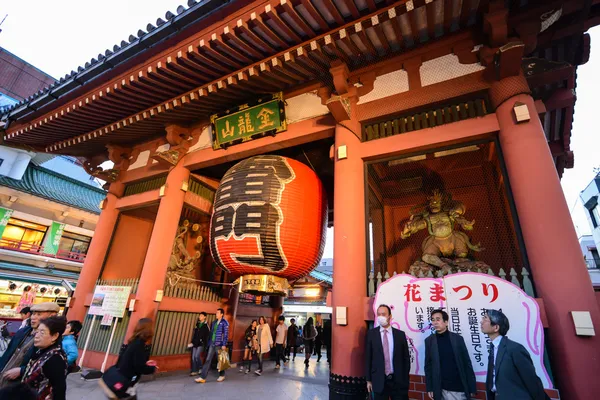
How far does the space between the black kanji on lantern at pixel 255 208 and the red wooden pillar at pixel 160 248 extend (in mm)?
1659

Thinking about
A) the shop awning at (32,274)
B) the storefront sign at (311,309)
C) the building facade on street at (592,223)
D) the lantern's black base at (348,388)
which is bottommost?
the lantern's black base at (348,388)

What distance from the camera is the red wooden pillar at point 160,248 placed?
6.14 metres

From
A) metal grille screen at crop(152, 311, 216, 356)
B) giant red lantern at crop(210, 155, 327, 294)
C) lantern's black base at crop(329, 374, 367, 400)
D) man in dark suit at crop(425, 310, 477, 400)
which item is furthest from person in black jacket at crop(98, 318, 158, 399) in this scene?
metal grille screen at crop(152, 311, 216, 356)

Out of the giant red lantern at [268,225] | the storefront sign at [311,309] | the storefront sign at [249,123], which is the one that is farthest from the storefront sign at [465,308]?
the storefront sign at [311,309]

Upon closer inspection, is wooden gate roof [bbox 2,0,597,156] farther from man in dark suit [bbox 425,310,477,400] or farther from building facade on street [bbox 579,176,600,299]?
building facade on street [bbox 579,176,600,299]

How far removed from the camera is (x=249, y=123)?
651 cm

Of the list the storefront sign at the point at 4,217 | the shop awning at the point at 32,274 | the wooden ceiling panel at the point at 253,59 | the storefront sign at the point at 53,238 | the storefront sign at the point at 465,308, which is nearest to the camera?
the storefront sign at the point at 465,308

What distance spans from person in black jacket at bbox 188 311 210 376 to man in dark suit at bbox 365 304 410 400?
4.70m

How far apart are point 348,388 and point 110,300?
5.86m

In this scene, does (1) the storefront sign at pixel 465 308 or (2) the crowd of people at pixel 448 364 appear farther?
(1) the storefront sign at pixel 465 308

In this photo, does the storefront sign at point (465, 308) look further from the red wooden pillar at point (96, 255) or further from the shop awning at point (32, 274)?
the shop awning at point (32, 274)

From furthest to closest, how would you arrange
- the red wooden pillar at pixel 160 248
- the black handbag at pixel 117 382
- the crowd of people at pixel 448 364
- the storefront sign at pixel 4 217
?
the storefront sign at pixel 4 217, the red wooden pillar at pixel 160 248, the black handbag at pixel 117 382, the crowd of people at pixel 448 364

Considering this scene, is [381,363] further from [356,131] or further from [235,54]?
[235,54]

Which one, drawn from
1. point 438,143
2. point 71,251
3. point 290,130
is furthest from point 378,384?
point 71,251
